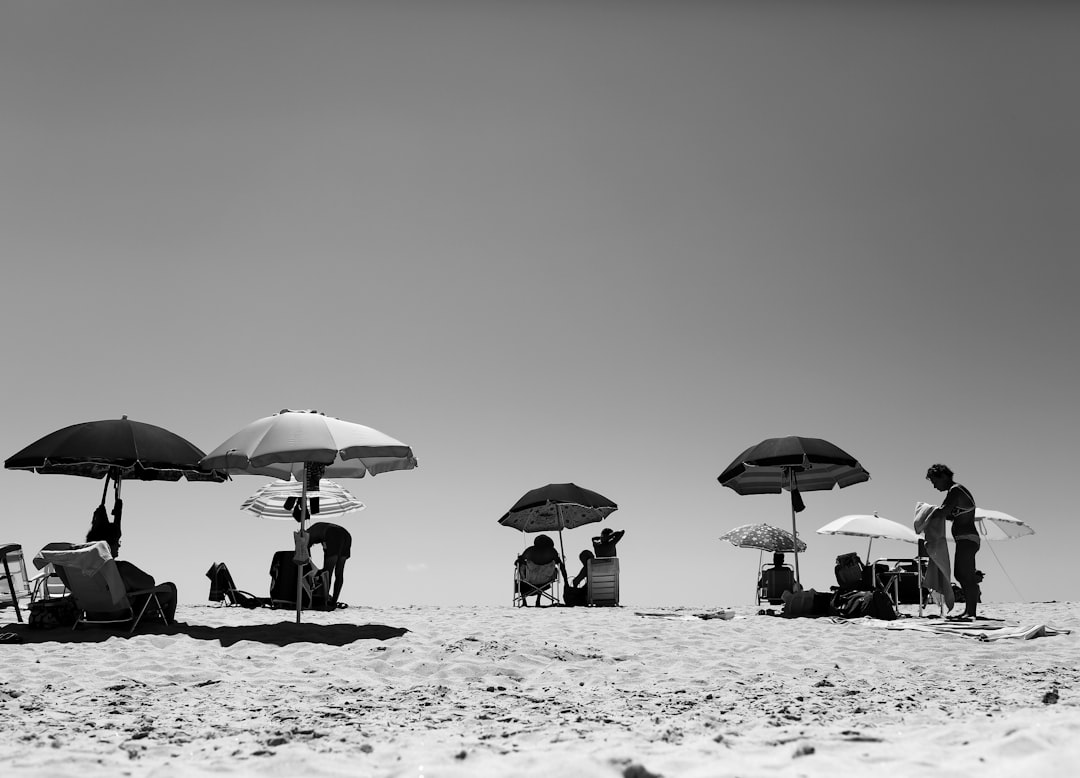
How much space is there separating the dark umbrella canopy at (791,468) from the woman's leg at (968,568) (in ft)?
6.10

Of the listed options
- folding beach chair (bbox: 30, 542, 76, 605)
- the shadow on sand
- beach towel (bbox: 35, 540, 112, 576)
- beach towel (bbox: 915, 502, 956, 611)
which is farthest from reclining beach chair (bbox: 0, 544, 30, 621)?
beach towel (bbox: 915, 502, 956, 611)

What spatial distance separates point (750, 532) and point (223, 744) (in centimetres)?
1210

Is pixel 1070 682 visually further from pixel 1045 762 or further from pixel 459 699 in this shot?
pixel 459 699

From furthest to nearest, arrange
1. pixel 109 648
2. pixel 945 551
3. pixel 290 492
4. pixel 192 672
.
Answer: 1. pixel 290 492
2. pixel 945 551
3. pixel 109 648
4. pixel 192 672

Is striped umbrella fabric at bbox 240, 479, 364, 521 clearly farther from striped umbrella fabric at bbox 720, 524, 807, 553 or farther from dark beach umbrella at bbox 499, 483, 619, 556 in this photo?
striped umbrella fabric at bbox 720, 524, 807, 553

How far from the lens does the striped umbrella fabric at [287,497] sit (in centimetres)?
1268

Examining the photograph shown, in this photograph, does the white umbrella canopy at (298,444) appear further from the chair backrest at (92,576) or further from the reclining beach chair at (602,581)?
the reclining beach chair at (602,581)

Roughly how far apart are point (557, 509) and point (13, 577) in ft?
27.1

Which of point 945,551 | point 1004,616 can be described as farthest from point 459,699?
point 1004,616

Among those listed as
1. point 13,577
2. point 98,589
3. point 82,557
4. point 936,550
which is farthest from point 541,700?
point 13,577

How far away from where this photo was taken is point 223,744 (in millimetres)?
3797

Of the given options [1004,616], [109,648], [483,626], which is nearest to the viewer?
[109,648]

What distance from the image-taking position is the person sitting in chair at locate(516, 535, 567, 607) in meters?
13.7

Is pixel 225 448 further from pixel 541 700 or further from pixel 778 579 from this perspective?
pixel 778 579
